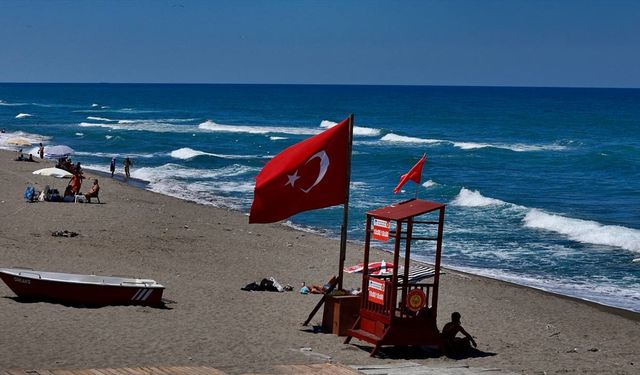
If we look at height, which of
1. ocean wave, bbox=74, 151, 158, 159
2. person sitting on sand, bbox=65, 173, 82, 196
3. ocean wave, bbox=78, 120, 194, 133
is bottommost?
person sitting on sand, bbox=65, 173, 82, 196

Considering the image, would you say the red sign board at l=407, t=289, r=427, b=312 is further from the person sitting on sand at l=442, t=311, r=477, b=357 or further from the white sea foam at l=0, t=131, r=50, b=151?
the white sea foam at l=0, t=131, r=50, b=151

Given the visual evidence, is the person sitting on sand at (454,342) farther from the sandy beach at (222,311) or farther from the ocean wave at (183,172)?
the ocean wave at (183,172)

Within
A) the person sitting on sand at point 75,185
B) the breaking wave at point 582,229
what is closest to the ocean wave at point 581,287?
the breaking wave at point 582,229

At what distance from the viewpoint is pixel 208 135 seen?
3078 inches

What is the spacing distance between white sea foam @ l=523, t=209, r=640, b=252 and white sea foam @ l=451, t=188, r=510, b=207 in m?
3.73

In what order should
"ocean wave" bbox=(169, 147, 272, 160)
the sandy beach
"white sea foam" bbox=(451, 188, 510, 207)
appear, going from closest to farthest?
the sandy beach < "white sea foam" bbox=(451, 188, 510, 207) < "ocean wave" bbox=(169, 147, 272, 160)

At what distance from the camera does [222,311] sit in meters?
17.6

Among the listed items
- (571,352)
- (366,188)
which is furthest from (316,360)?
(366,188)

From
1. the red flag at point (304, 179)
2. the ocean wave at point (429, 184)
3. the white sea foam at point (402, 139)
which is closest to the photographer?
the red flag at point (304, 179)

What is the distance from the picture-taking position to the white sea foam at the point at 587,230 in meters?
30.3

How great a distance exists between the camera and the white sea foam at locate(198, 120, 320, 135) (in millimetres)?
84500

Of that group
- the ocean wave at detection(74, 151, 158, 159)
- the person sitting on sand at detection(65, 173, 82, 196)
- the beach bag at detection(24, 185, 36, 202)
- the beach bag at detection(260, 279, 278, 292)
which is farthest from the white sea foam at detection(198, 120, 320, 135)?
the beach bag at detection(260, 279, 278, 292)

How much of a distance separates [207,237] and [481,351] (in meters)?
13.4

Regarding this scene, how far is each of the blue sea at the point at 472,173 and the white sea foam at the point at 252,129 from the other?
0.57 feet
